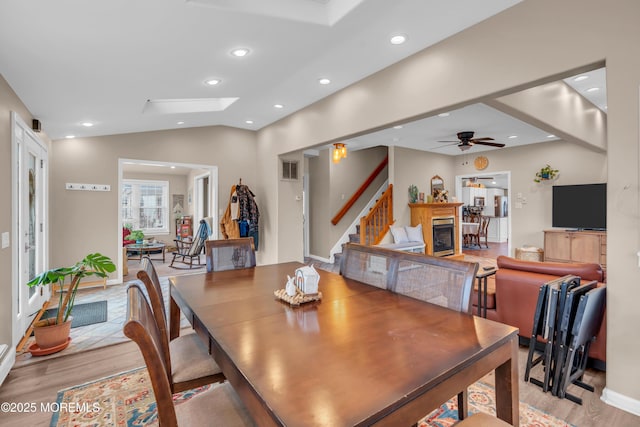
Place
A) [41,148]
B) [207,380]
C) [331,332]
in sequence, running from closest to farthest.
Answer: [331,332] < [207,380] < [41,148]

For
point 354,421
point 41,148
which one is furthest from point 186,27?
point 41,148

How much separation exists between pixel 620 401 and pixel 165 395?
2.64 meters

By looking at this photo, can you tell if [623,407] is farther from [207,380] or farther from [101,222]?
[101,222]

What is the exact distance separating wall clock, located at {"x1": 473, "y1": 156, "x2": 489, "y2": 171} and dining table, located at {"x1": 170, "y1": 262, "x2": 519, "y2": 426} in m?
A: 7.10

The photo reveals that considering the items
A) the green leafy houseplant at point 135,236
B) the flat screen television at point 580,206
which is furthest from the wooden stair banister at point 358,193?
the green leafy houseplant at point 135,236

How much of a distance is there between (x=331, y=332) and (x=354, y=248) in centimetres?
106

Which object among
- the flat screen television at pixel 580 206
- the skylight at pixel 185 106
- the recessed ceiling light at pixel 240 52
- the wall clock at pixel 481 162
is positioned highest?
the skylight at pixel 185 106

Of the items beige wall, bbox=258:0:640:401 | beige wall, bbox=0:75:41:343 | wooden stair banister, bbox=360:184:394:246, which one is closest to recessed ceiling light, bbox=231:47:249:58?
beige wall, bbox=258:0:640:401

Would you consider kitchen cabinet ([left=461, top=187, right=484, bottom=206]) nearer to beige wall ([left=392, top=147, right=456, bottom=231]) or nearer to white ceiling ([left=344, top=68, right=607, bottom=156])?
beige wall ([left=392, top=147, right=456, bottom=231])

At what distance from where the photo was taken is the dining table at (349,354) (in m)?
0.87

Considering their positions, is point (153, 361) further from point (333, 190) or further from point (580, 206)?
point (580, 206)

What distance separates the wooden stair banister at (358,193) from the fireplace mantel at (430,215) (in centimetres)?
121

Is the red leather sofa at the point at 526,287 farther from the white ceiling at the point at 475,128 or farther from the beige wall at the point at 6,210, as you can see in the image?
the beige wall at the point at 6,210

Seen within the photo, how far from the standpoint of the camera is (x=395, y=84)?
3268mm
